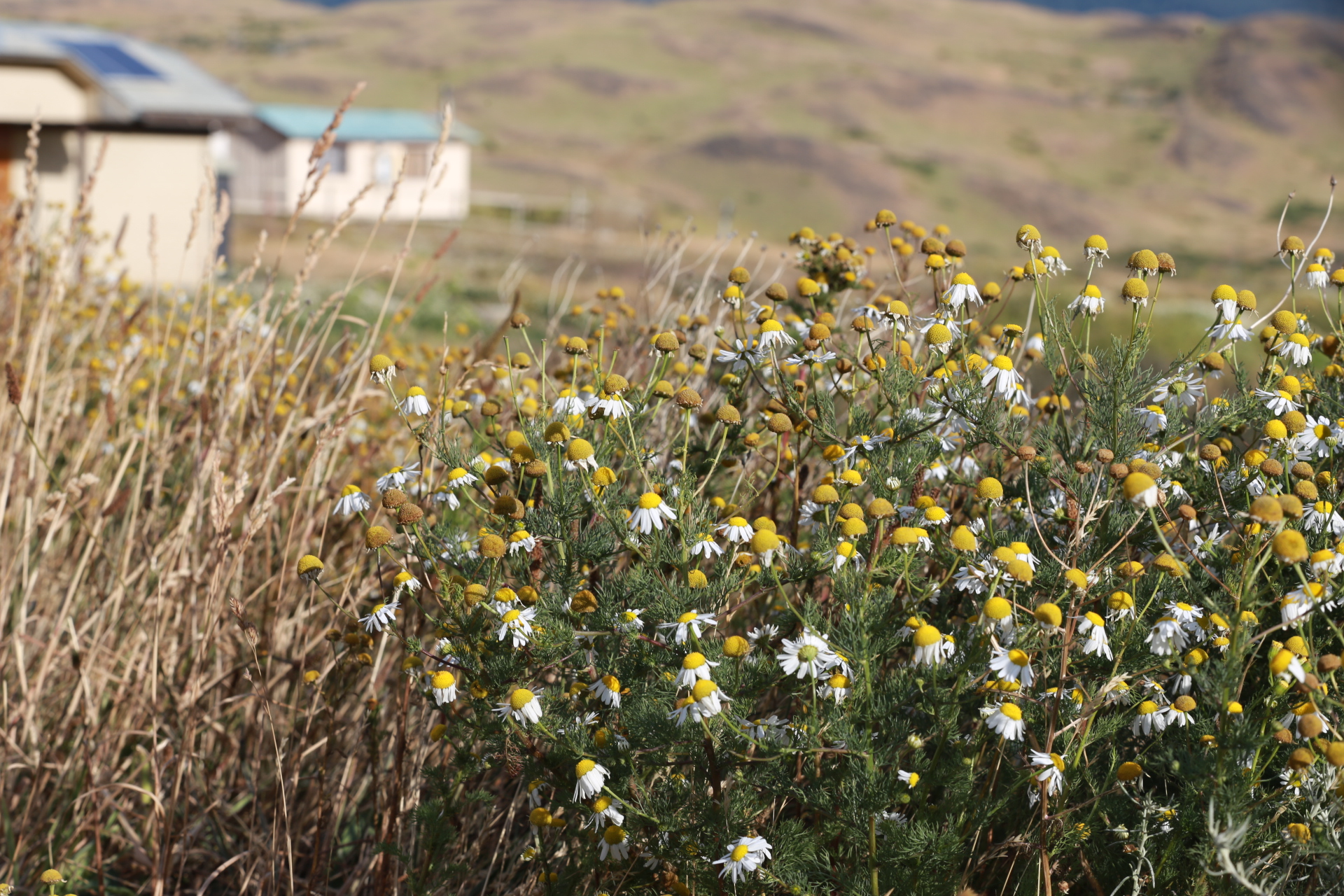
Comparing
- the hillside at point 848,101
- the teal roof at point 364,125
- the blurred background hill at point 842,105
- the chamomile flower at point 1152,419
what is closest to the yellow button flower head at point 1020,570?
the chamomile flower at point 1152,419

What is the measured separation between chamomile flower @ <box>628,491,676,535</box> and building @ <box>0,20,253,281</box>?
1376cm

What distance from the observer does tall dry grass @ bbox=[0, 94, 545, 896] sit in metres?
2.04

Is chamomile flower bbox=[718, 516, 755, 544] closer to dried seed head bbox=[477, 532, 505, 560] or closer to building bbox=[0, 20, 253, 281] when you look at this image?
dried seed head bbox=[477, 532, 505, 560]

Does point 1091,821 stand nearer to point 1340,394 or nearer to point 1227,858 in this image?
point 1227,858

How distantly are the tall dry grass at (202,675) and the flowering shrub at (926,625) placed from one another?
31 cm

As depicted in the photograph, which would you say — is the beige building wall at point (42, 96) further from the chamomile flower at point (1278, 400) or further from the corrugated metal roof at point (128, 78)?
the chamomile flower at point (1278, 400)

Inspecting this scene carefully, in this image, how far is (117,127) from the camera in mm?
14469

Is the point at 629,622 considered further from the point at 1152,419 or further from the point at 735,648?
the point at 1152,419

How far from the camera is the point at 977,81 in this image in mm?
108750

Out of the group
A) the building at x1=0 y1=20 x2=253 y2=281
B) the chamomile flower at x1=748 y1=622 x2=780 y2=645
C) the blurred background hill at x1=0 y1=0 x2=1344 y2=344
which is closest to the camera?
the chamomile flower at x1=748 y1=622 x2=780 y2=645

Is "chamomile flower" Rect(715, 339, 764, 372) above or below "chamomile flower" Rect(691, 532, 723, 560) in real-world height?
above

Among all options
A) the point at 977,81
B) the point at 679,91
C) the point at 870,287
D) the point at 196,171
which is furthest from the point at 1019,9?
the point at 870,287

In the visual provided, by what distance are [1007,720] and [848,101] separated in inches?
4110

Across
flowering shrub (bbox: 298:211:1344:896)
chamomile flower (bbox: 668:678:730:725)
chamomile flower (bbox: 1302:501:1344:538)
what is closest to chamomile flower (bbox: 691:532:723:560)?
flowering shrub (bbox: 298:211:1344:896)
